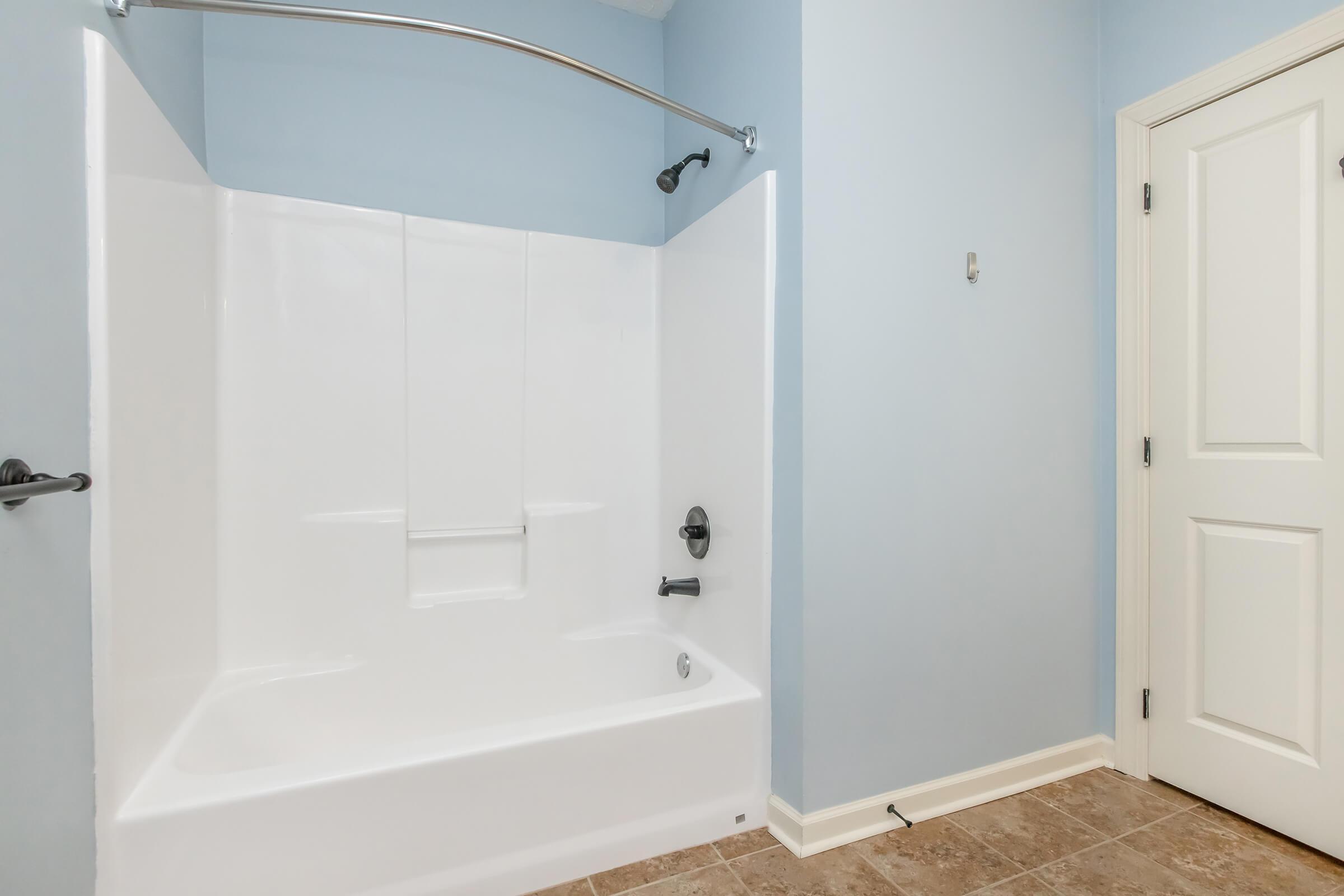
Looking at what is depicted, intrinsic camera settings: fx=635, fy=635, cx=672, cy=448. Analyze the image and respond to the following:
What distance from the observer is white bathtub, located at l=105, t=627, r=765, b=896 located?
47.2 inches

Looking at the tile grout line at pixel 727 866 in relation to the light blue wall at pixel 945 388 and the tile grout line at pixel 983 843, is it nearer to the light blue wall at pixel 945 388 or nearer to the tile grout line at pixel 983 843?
the light blue wall at pixel 945 388

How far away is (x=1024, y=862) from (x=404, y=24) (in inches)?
95.0

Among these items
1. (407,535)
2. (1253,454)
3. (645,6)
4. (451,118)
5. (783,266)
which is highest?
(645,6)

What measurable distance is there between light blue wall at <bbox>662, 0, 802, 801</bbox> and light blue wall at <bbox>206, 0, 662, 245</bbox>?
56 centimetres

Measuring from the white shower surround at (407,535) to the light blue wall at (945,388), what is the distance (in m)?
0.20

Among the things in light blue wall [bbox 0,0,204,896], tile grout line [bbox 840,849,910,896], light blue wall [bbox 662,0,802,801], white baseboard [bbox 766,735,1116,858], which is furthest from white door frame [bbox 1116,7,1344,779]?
light blue wall [bbox 0,0,204,896]

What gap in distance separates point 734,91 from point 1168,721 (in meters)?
2.25

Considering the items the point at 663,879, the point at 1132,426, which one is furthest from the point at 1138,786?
the point at 663,879

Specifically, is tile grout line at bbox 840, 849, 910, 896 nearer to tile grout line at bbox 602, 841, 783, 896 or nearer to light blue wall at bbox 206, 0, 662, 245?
tile grout line at bbox 602, 841, 783, 896

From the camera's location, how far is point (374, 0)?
77.2 inches

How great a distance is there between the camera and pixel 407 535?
197cm

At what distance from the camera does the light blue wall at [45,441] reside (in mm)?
915

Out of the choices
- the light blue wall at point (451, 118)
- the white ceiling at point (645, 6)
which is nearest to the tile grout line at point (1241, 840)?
the light blue wall at point (451, 118)

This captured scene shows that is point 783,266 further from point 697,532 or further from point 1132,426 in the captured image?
point 1132,426
